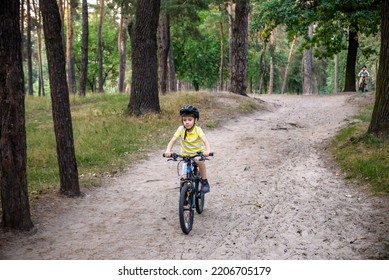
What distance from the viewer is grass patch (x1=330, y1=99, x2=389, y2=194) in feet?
26.3

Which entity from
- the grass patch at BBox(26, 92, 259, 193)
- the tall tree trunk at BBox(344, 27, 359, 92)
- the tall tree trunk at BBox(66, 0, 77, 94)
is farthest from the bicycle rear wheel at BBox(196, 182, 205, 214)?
the tall tree trunk at BBox(66, 0, 77, 94)

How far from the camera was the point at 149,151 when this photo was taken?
1194 centimetres

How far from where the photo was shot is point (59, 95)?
24.7ft

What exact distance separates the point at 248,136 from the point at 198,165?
7.24 metres

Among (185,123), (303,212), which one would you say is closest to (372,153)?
(303,212)

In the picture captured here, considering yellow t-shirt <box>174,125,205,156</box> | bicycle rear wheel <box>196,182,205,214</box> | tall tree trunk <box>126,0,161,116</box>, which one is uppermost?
tall tree trunk <box>126,0,161,116</box>

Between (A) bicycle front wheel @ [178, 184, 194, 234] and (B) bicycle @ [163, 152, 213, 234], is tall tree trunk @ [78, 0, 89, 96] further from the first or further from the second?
(A) bicycle front wheel @ [178, 184, 194, 234]

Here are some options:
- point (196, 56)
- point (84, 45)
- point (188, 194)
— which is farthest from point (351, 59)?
point (188, 194)

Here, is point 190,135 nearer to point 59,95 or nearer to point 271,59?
point 59,95

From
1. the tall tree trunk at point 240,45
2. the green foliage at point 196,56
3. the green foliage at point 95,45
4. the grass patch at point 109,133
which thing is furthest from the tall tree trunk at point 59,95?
the green foliage at point 95,45

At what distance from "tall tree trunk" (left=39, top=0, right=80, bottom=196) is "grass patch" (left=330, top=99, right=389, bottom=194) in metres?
6.10

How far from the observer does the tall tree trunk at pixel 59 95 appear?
727 centimetres

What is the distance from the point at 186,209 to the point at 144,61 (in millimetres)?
10476
